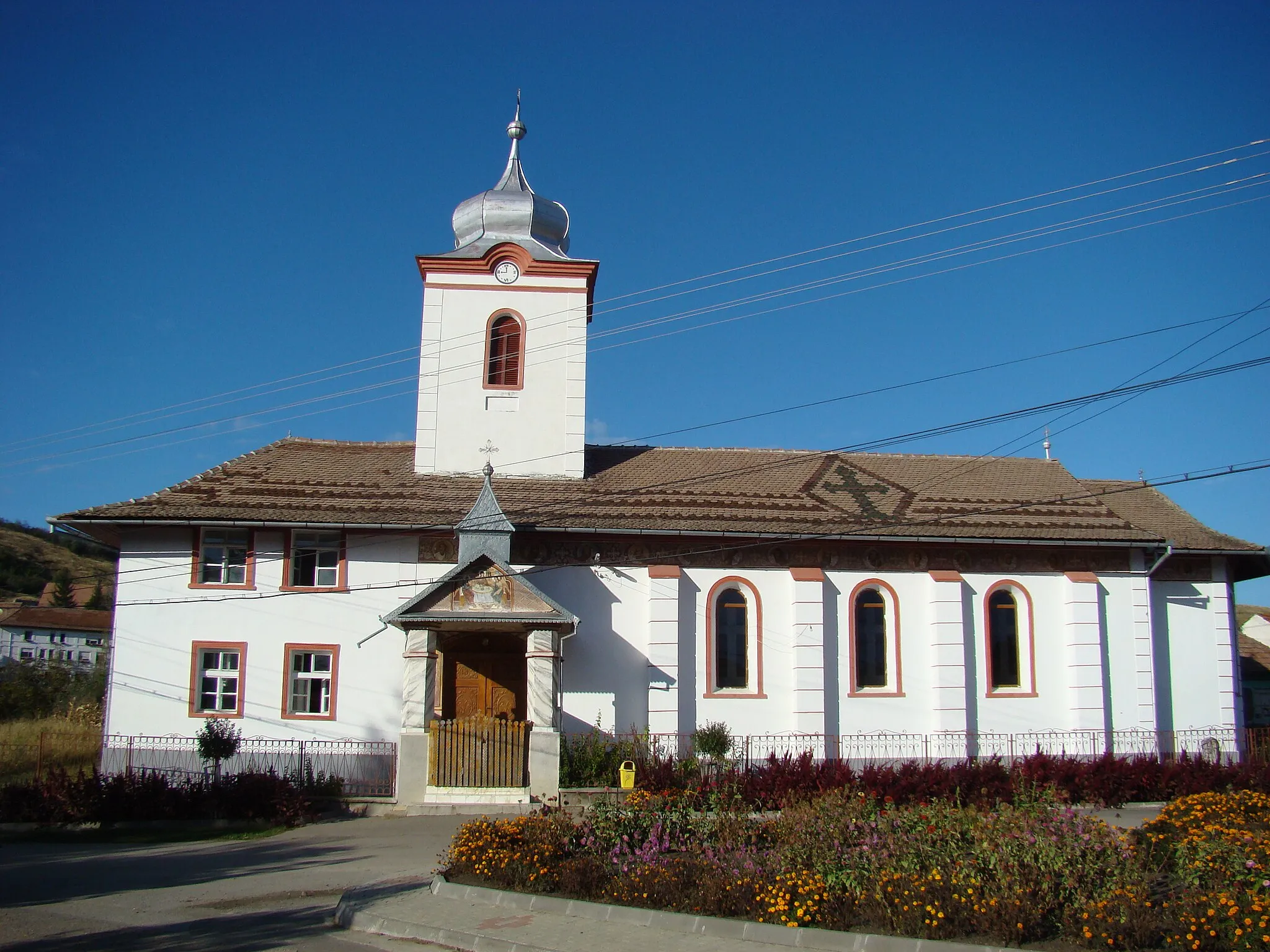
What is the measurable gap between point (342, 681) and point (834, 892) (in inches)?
584

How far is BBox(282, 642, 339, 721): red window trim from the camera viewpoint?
74.1ft

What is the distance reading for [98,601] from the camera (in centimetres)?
8806

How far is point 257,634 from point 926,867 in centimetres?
1651

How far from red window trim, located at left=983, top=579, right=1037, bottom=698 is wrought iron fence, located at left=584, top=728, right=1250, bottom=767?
921 millimetres

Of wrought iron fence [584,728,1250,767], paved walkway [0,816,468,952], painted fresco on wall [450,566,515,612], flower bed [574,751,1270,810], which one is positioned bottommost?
paved walkway [0,816,468,952]

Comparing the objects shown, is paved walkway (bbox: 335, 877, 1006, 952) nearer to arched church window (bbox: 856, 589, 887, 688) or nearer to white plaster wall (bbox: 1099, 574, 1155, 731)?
arched church window (bbox: 856, 589, 887, 688)

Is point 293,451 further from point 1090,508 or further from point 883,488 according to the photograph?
point 1090,508

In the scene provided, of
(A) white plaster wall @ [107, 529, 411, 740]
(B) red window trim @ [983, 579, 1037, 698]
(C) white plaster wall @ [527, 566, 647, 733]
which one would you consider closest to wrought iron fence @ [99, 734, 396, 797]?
(A) white plaster wall @ [107, 529, 411, 740]

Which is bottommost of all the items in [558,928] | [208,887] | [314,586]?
[208,887]

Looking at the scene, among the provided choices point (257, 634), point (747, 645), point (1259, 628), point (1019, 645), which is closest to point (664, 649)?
point (747, 645)

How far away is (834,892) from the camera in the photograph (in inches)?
408

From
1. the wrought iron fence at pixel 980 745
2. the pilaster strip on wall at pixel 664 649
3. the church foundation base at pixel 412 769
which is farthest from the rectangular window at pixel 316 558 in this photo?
the wrought iron fence at pixel 980 745

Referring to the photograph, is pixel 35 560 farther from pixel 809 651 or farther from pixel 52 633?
pixel 809 651

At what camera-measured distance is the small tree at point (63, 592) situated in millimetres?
76812
